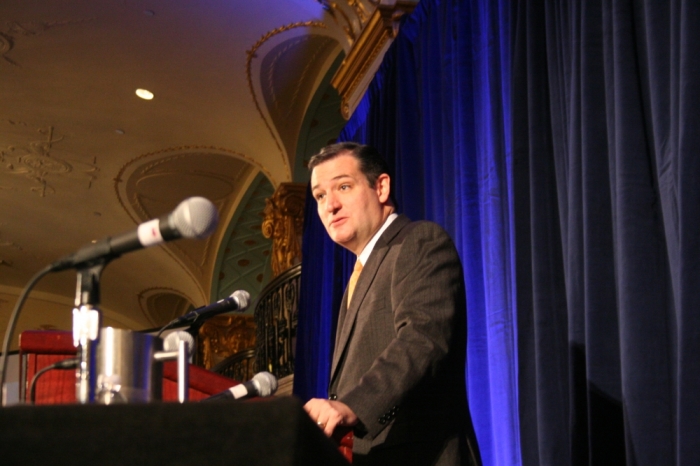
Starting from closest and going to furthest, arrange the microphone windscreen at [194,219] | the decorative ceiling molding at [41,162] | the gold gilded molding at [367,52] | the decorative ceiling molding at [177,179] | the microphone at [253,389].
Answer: the microphone windscreen at [194,219] < the microphone at [253,389] < the gold gilded molding at [367,52] < the decorative ceiling molding at [41,162] < the decorative ceiling molding at [177,179]

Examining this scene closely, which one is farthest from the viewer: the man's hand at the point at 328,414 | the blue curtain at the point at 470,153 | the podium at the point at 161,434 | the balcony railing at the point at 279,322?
the balcony railing at the point at 279,322

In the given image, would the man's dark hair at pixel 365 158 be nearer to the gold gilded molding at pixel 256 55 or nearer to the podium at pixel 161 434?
the podium at pixel 161 434

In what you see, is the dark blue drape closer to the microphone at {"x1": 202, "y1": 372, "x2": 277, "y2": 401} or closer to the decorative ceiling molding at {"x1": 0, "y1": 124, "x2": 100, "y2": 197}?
the microphone at {"x1": 202, "y1": 372, "x2": 277, "y2": 401}

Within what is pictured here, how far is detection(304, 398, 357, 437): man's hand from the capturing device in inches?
66.1

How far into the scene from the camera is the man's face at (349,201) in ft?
8.21

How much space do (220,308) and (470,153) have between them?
2676 mm

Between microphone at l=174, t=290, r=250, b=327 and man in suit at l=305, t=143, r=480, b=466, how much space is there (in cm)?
25

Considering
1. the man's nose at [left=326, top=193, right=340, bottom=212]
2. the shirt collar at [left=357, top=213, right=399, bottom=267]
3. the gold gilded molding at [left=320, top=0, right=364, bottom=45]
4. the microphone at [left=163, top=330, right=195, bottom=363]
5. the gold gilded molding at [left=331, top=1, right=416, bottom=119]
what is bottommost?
the microphone at [left=163, top=330, right=195, bottom=363]

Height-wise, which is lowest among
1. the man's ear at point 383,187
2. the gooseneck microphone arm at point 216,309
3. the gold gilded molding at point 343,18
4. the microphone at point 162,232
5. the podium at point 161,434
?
the podium at point 161,434

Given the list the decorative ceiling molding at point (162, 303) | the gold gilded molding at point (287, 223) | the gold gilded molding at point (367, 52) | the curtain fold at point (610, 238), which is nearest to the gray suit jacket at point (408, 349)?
the curtain fold at point (610, 238)

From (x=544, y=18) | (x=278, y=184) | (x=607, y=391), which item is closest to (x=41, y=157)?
(x=278, y=184)

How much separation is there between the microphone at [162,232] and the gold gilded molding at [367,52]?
4.72m

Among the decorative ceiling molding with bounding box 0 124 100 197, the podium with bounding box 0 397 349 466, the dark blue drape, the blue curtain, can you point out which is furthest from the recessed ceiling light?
the podium with bounding box 0 397 349 466

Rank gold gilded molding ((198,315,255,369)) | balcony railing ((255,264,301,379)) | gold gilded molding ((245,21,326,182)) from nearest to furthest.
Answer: gold gilded molding ((245,21,326,182)) → balcony railing ((255,264,301,379)) → gold gilded molding ((198,315,255,369))
